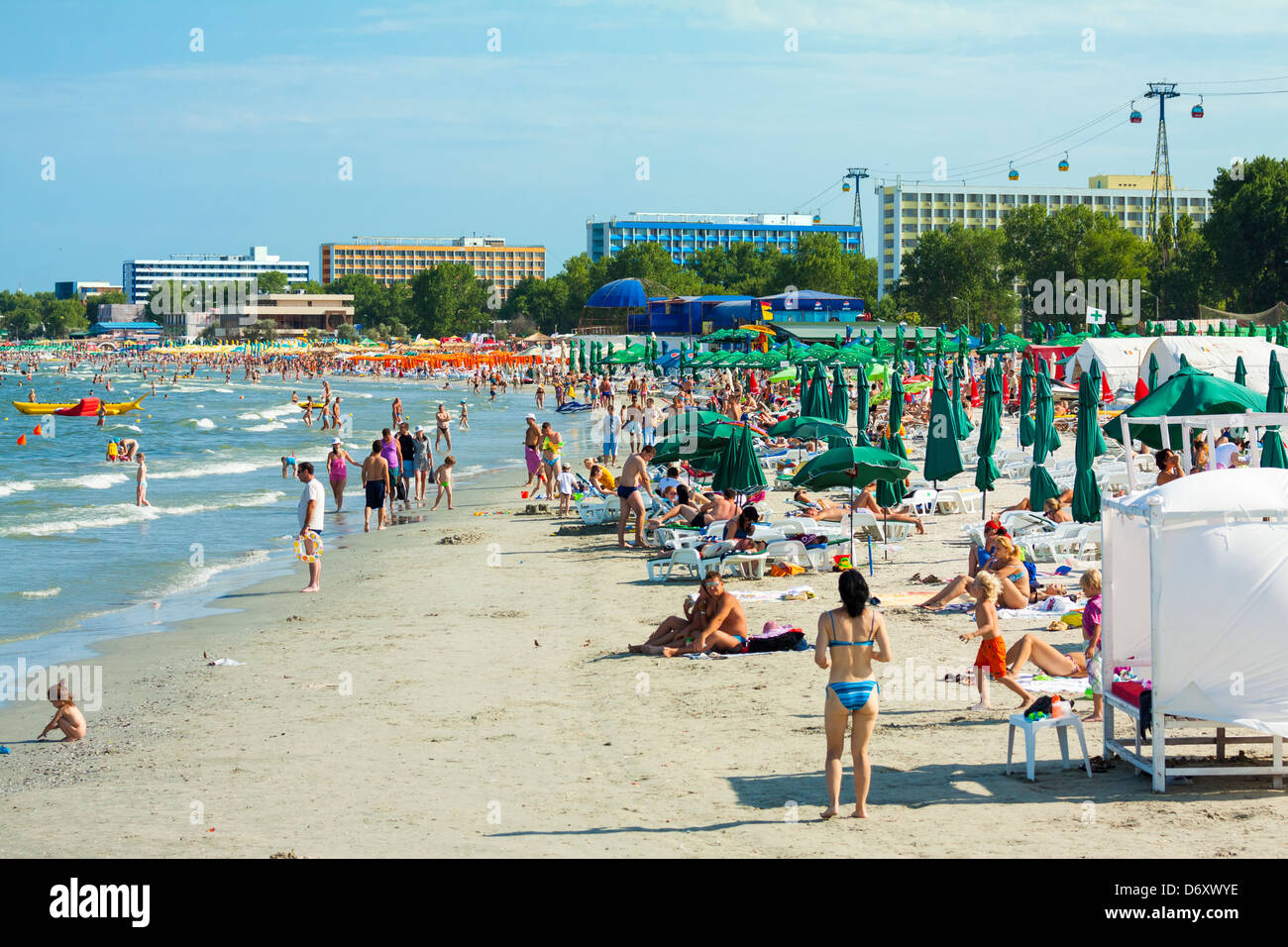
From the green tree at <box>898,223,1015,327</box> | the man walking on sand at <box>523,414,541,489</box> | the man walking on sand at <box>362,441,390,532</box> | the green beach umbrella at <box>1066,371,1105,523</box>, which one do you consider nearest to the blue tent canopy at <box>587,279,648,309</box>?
the green tree at <box>898,223,1015,327</box>

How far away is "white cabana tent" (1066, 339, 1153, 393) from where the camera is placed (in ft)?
113

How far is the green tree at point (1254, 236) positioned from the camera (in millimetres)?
62594

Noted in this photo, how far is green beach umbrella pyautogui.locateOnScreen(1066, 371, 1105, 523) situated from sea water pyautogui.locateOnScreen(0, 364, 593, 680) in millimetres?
9913

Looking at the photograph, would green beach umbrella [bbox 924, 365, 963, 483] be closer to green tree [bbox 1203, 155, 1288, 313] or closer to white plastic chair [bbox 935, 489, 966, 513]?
white plastic chair [bbox 935, 489, 966, 513]

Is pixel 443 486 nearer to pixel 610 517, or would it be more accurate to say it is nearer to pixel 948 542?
pixel 610 517

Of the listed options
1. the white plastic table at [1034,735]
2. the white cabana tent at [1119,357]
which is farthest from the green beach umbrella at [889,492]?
the white cabana tent at [1119,357]

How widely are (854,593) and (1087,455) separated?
882 cm

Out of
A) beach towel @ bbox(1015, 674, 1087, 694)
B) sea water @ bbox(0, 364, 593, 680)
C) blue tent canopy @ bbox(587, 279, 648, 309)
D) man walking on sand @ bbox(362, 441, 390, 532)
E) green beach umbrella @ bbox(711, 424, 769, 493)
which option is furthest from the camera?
blue tent canopy @ bbox(587, 279, 648, 309)

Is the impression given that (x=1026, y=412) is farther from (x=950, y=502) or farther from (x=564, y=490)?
(x=564, y=490)

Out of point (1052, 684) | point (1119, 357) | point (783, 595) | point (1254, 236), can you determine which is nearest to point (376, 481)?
point (783, 595)

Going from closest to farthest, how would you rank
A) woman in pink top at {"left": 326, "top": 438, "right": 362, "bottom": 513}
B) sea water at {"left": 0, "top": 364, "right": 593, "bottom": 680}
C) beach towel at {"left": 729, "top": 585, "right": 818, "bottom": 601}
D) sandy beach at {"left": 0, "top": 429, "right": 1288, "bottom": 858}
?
1. sandy beach at {"left": 0, "top": 429, "right": 1288, "bottom": 858}
2. beach towel at {"left": 729, "top": 585, "right": 818, "bottom": 601}
3. sea water at {"left": 0, "top": 364, "right": 593, "bottom": 680}
4. woman in pink top at {"left": 326, "top": 438, "right": 362, "bottom": 513}

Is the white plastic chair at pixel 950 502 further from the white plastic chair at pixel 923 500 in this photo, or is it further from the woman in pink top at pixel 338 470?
the woman in pink top at pixel 338 470

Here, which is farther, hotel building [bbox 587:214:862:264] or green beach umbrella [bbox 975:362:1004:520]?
hotel building [bbox 587:214:862:264]

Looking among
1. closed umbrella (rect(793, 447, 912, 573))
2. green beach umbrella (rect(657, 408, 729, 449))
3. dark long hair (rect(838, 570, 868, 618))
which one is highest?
green beach umbrella (rect(657, 408, 729, 449))
